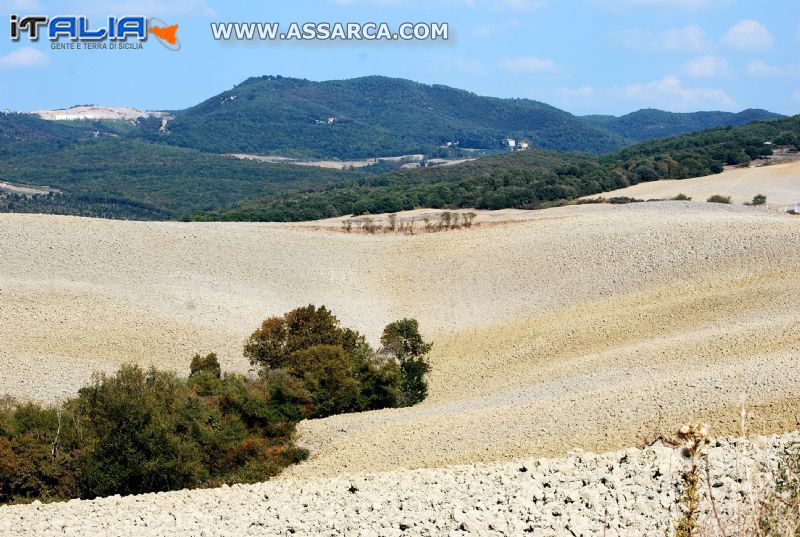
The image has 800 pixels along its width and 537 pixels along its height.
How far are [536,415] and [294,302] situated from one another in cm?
2277

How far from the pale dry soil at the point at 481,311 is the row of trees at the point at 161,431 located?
133cm

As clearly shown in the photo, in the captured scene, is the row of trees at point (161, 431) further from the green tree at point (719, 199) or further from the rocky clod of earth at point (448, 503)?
the green tree at point (719, 199)

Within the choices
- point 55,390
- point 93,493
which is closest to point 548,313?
point 55,390

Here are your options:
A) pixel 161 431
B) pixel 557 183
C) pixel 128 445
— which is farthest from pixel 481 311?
pixel 557 183

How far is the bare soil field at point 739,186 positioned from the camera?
7319 cm

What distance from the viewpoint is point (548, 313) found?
128 ft

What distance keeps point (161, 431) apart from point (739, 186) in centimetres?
6752

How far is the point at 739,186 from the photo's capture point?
7738cm

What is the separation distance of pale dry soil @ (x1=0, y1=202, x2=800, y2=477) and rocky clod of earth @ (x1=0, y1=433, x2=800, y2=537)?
2.37m

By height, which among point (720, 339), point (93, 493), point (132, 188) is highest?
point (132, 188)

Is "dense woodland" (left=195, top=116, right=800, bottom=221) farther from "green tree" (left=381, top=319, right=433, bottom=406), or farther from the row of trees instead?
the row of trees

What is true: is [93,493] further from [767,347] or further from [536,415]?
[767,347]

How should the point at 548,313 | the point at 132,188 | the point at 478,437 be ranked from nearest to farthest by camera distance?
the point at 478,437
the point at 548,313
the point at 132,188

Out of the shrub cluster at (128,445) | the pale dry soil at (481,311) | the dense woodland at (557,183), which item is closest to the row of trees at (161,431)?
the shrub cluster at (128,445)
